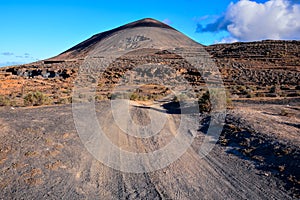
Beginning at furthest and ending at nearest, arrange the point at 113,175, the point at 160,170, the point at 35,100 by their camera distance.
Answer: the point at 35,100, the point at 160,170, the point at 113,175

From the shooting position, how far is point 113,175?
25.0ft

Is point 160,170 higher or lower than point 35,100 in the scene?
higher

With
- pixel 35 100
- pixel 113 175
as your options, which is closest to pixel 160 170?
pixel 113 175

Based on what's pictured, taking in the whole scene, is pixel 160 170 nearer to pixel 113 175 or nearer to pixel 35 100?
pixel 113 175

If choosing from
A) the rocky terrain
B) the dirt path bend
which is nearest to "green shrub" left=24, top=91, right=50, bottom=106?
the rocky terrain

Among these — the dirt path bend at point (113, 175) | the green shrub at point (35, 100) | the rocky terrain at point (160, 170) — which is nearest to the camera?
the dirt path bend at point (113, 175)

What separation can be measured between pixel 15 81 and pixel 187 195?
1631 inches

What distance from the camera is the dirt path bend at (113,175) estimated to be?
654 cm

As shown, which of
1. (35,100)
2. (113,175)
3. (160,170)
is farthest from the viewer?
(35,100)

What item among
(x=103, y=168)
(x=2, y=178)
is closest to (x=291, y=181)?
(x=103, y=168)

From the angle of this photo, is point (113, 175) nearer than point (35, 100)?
Yes

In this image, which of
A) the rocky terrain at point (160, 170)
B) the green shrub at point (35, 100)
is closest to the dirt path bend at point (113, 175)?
the rocky terrain at point (160, 170)

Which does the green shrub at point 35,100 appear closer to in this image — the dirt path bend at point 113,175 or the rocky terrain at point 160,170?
the rocky terrain at point 160,170

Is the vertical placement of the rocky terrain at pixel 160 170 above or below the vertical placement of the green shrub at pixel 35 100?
above
